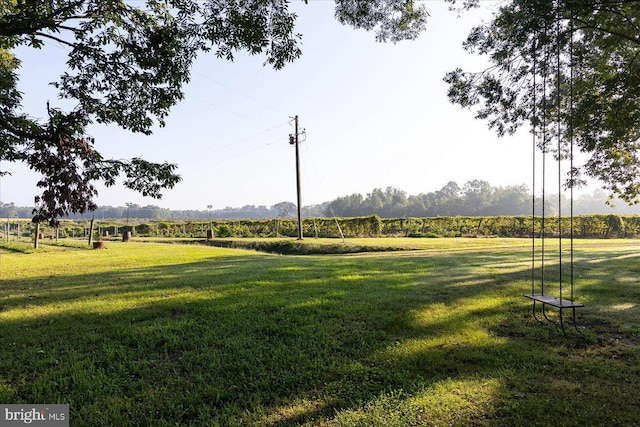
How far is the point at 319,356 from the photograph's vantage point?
3498mm

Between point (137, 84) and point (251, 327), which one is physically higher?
point (137, 84)

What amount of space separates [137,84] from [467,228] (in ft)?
97.4

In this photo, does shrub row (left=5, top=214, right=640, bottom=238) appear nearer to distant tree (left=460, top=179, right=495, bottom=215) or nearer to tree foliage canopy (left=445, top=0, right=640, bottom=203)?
tree foliage canopy (left=445, top=0, right=640, bottom=203)

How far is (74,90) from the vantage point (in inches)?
235

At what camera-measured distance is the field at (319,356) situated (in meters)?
2.61

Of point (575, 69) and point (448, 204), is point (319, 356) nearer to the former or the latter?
point (575, 69)

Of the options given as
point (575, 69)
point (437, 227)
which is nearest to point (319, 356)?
point (575, 69)

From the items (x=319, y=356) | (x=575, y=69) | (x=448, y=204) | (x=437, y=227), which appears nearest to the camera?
(x=319, y=356)

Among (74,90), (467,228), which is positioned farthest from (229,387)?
(467,228)

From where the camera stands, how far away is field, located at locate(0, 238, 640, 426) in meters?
2.61

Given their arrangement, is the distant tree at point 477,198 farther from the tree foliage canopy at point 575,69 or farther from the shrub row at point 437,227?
the tree foliage canopy at point 575,69

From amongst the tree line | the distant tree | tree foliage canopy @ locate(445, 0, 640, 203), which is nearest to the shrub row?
tree foliage canopy @ locate(445, 0, 640, 203)

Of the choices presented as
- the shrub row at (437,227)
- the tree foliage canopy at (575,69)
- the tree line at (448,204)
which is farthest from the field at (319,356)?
the tree line at (448,204)

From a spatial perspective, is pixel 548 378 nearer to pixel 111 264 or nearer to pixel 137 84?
pixel 137 84
